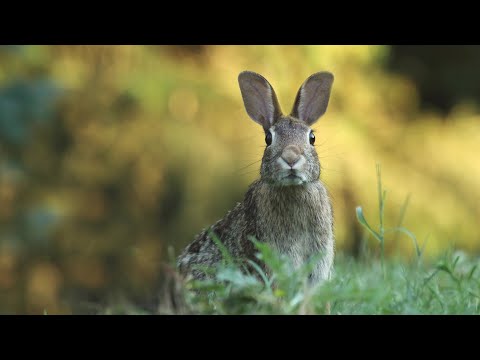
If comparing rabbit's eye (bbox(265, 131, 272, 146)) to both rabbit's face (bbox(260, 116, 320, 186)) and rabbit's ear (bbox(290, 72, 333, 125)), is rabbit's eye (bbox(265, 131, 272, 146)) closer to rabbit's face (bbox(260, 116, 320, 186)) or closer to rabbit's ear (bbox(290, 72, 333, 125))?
rabbit's face (bbox(260, 116, 320, 186))

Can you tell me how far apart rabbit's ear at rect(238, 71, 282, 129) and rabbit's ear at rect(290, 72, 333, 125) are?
0.35 feet

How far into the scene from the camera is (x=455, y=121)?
11047 mm

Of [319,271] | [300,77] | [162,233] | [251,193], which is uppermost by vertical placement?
[300,77]

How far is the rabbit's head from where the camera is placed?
3854 millimetres

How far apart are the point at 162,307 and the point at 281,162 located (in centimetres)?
131

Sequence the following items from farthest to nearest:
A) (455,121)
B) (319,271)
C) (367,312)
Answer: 1. (455,121)
2. (319,271)
3. (367,312)

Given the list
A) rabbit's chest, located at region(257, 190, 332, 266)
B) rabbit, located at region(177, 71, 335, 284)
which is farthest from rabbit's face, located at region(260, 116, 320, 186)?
rabbit's chest, located at region(257, 190, 332, 266)

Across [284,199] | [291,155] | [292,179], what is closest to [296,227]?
[284,199]

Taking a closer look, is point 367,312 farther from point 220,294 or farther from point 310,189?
point 310,189

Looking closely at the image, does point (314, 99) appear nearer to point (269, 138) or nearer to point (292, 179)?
point (269, 138)

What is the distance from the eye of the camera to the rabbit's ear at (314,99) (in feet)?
13.8

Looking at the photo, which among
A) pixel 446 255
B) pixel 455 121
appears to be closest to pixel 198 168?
pixel 455 121

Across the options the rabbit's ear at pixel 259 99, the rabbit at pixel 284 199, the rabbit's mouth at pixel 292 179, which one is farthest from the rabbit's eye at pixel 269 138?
the rabbit's mouth at pixel 292 179

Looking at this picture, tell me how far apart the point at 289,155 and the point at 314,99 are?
0.53 metres
